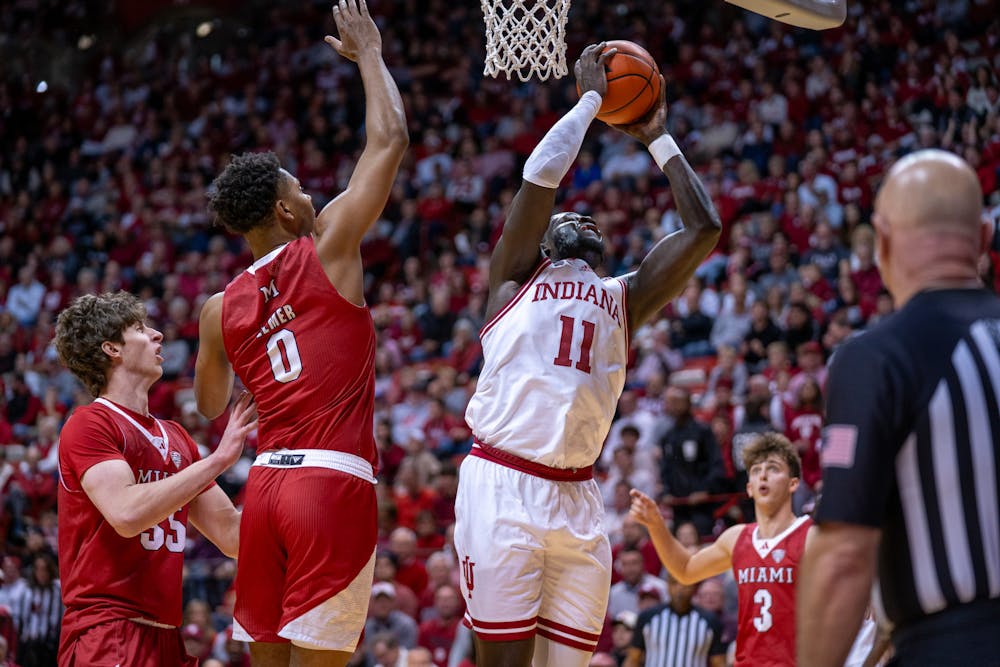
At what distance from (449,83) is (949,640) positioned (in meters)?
19.3

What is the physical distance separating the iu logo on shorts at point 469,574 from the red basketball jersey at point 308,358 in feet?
1.89

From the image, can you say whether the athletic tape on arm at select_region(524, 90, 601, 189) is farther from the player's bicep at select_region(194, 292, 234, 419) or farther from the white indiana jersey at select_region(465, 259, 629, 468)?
the player's bicep at select_region(194, 292, 234, 419)

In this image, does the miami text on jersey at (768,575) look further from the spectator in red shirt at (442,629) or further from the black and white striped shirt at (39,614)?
the black and white striped shirt at (39,614)

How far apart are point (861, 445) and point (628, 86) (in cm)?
308

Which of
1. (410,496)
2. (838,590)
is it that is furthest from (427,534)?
(838,590)

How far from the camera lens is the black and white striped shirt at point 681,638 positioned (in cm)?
900

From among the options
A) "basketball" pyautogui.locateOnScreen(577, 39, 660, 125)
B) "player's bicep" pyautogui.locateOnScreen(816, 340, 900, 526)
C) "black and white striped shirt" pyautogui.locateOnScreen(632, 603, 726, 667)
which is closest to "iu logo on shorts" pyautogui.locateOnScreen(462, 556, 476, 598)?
"basketball" pyautogui.locateOnScreen(577, 39, 660, 125)

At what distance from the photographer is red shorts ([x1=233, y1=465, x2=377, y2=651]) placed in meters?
4.23

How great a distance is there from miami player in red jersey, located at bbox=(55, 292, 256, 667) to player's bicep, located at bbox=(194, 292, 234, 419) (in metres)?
0.17

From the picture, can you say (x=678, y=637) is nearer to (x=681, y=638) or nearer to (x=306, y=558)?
(x=681, y=638)

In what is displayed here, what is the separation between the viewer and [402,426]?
46.7 feet

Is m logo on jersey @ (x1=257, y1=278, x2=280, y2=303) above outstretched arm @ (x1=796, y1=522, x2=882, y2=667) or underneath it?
above

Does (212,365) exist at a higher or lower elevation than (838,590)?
higher

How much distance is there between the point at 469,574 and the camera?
15.6 ft
